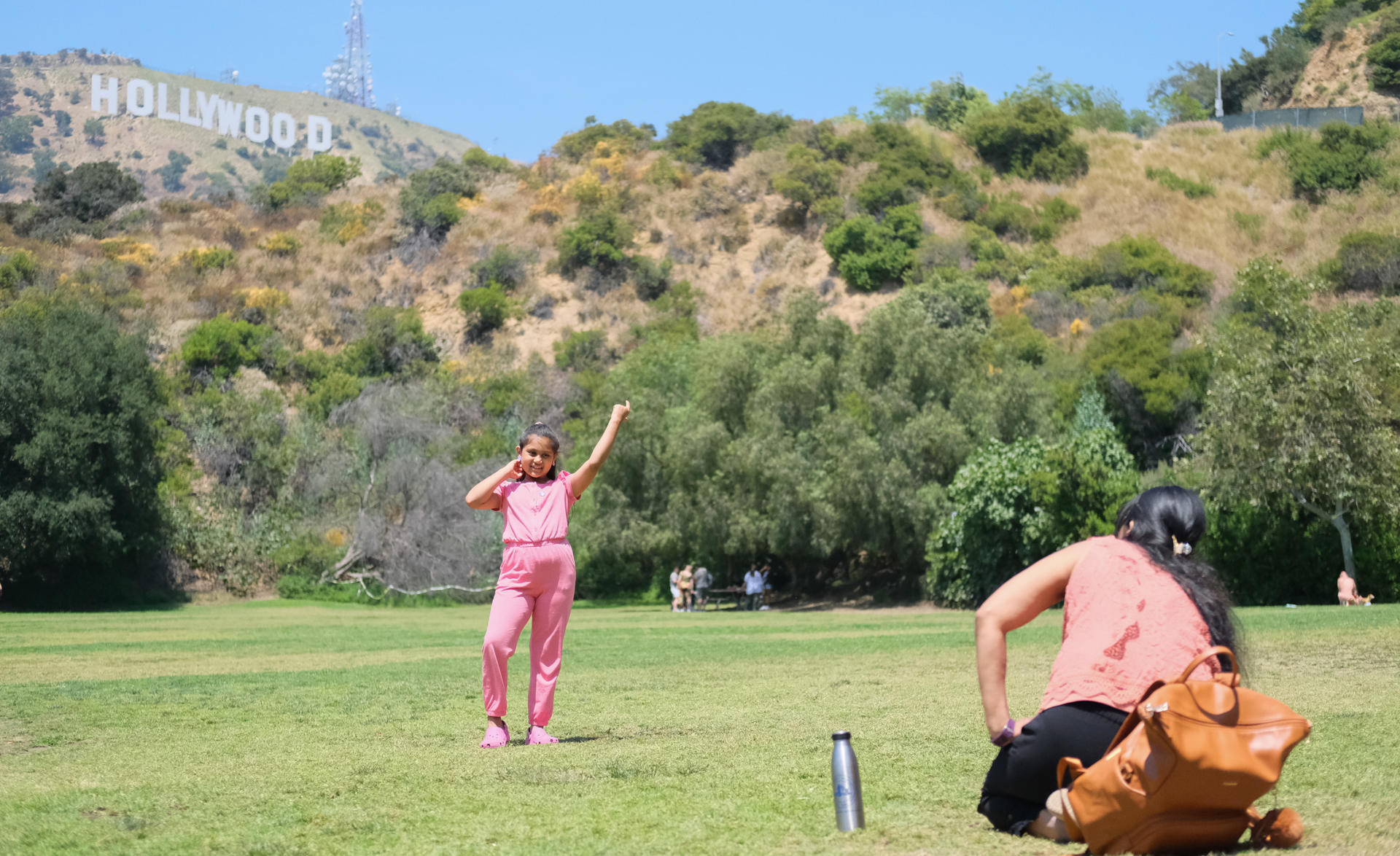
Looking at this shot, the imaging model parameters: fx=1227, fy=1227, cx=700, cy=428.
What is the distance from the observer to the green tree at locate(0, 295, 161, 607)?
36.1 m

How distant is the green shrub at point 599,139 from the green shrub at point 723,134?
204 centimetres

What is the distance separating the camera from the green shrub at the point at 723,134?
85688mm

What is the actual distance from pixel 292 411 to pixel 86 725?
5267cm

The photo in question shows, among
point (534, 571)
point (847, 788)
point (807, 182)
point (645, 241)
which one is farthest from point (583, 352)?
point (847, 788)

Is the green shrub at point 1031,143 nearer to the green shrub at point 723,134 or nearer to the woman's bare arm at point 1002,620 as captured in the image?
the green shrub at point 723,134

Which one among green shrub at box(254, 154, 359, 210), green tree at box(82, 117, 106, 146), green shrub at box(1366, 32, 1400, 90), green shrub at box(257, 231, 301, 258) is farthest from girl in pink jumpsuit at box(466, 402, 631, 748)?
green tree at box(82, 117, 106, 146)

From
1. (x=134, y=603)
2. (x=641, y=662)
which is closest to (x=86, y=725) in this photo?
(x=641, y=662)

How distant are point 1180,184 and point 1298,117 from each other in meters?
10.7

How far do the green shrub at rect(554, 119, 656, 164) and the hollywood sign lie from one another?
7356cm

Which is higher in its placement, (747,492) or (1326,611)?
(747,492)

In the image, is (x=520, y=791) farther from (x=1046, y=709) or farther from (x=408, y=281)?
(x=408, y=281)

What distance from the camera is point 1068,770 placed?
422 cm

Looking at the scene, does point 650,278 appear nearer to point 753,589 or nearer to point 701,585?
point 701,585

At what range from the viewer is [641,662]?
14891 millimetres
